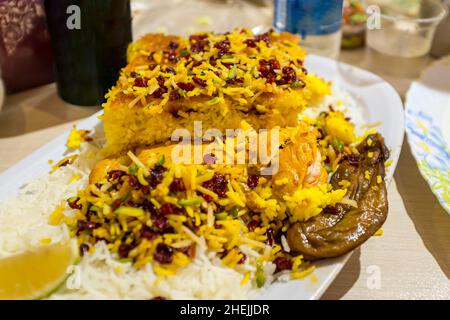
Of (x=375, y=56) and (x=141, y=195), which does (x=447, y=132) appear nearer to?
(x=375, y=56)

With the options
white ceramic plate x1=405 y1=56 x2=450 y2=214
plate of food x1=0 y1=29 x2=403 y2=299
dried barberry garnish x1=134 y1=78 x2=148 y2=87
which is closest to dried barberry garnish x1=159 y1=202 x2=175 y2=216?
plate of food x1=0 y1=29 x2=403 y2=299

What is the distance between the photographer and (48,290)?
1601 millimetres

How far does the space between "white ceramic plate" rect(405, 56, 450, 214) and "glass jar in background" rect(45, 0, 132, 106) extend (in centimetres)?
147

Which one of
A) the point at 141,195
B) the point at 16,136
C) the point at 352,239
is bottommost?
the point at 16,136

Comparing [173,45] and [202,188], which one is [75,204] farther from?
[173,45]

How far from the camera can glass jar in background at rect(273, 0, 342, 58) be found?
3.02 m

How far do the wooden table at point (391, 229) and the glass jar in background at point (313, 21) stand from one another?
0.52 meters

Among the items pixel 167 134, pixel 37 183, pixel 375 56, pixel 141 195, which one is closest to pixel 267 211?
pixel 141 195

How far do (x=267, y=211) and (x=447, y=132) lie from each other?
119cm

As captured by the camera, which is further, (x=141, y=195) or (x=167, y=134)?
(x=167, y=134)

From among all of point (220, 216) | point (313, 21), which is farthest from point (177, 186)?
point (313, 21)

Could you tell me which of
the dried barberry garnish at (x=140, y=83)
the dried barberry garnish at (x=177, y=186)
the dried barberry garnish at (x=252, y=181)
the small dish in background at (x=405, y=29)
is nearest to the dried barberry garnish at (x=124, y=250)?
the dried barberry garnish at (x=177, y=186)

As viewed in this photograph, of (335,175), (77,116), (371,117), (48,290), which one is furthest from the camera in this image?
(77,116)

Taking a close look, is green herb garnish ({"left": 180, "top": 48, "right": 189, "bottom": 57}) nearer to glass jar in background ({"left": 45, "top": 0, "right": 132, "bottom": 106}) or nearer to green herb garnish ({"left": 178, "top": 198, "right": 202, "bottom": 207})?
glass jar in background ({"left": 45, "top": 0, "right": 132, "bottom": 106})
